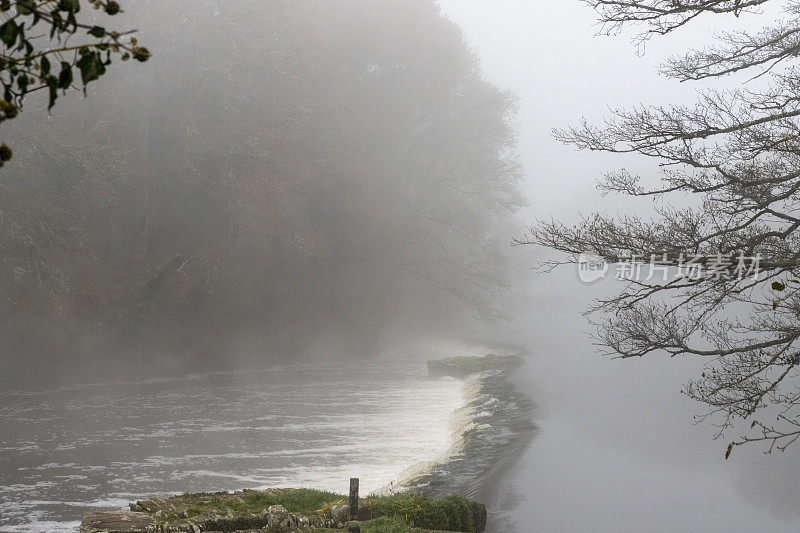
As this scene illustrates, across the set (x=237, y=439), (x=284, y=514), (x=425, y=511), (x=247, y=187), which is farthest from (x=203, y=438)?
(x=247, y=187)

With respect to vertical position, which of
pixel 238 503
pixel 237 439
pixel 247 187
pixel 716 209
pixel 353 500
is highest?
pixel 247 187

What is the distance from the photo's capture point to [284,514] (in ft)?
27.0

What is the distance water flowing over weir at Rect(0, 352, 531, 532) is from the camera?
12.5 m

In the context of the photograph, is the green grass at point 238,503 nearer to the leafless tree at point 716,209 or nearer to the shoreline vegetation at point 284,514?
the shoreline vegetation at point 284,514

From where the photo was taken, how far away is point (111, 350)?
78.6 ft

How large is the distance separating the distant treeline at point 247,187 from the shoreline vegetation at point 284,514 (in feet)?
42.7

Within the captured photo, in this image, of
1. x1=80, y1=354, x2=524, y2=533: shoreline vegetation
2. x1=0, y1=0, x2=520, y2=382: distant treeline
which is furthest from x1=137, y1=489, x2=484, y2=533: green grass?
x1=0, y1=0, x2=520, y2=382: distant treeline

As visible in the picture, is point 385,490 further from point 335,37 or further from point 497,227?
point 497,227

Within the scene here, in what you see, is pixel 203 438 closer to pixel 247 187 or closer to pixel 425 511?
pixel 425 511

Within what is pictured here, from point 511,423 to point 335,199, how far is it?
1396 centimetres

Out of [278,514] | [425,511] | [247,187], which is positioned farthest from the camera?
[247,187]

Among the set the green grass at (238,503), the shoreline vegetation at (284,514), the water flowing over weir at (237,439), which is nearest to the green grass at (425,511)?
the shoreline vegetation at (284,514)

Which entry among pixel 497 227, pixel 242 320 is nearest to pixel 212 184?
pixel 242 320

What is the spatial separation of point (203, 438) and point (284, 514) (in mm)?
8612
